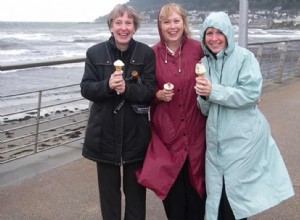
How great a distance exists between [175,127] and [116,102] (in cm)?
43

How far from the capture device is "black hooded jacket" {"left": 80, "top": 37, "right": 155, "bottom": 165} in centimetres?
283

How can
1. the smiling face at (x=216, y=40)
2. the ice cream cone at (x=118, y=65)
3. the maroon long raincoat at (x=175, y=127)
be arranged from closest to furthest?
the ice cream cone at (x=118, y=65)
the smiling face at (x=216, y=40)
the maroon long raincoat at (x=175, y=127)

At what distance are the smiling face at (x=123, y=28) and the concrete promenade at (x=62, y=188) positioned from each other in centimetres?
163

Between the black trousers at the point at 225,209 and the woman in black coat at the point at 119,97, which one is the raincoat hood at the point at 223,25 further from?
the black trousers at the point at 225,209

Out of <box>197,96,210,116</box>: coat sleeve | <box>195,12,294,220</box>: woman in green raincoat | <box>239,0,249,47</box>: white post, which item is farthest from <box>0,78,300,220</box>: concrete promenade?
<box>239,0,249,47</box>: white post

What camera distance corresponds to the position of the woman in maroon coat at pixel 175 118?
2963 millimetres

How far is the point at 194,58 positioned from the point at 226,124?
0.45 metres

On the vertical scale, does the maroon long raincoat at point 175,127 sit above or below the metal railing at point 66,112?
above

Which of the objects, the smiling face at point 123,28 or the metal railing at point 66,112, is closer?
the smiling face at point 123,28

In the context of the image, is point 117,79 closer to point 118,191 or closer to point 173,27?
point 173,27

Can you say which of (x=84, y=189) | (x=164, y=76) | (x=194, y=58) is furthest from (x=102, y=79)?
(x=84, y=189)

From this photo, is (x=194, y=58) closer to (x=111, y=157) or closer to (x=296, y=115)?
(x=111, y=157)

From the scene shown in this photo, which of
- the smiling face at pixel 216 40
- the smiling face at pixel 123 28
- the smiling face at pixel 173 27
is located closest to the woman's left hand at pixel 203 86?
the smiling face at pixel 216 40

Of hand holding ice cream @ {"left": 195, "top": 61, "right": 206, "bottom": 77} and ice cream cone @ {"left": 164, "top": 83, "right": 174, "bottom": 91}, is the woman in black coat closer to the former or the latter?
ice cream cone @ {"left": 164, "top": 83, "right": 174, "bottom": 91}
